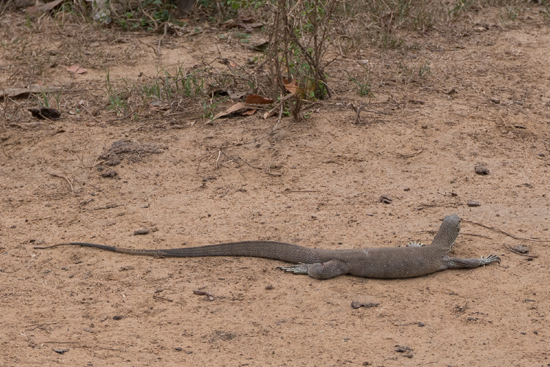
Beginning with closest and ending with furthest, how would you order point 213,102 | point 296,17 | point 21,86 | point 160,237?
1. point 160,237
2. point 296,17
3. point 213,102
4. point 21,86

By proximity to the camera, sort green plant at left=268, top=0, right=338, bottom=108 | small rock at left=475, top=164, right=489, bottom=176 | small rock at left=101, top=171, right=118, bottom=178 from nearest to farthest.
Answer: small rock at left=475, top=164, right=489, bottom=176, small rock at left=101, top=171, right=118, bottom=178, green plant at left=268, top=0, right=338, bottom=108

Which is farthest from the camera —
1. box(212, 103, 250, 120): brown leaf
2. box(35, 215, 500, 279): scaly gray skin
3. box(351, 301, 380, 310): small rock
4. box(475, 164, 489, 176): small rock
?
box(212, 103, 250, 120): brown leaf

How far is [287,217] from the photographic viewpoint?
4645mm

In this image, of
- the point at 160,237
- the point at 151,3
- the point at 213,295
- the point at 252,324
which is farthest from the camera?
the point at 151,3

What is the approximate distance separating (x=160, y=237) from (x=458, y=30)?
541cm

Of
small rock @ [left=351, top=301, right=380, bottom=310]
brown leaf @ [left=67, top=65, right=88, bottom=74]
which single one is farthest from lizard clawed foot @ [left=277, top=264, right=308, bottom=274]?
brown leaf @ [left=67, top=65, right=88, bottom=74]

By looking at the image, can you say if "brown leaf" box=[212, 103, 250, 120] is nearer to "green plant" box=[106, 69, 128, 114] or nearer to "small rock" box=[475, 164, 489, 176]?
"green plant" box=[106, 69, 128, 114]

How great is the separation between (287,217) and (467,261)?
1307 millimetres

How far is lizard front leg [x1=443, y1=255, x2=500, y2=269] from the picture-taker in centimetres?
401

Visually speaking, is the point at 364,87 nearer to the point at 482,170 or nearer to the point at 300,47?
the point at 300,47

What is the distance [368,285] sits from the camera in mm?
3916

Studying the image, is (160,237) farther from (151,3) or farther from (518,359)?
(151,3)

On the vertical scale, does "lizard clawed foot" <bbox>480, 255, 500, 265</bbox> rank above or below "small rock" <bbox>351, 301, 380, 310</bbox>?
above

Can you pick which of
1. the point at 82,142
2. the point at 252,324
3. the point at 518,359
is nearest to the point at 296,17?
the point at 82,142
